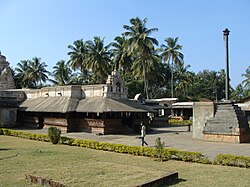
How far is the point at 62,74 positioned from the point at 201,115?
3773 cm

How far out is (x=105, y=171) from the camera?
29.5 feet

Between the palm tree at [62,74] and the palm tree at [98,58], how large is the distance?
8819 mm

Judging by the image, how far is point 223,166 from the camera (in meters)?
11.1

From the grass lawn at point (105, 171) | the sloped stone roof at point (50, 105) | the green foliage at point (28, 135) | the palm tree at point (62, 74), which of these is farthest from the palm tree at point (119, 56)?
the grass lawn at point (105, 171)

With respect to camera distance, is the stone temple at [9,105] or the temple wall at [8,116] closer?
the temple wall at [8,116]

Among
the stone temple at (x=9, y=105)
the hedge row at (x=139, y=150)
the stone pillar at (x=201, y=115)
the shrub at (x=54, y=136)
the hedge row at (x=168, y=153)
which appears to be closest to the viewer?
the hedge row at (x=168, y=153)

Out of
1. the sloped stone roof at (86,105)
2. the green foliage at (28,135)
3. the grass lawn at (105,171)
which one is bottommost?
the grass lawn at (105,171)

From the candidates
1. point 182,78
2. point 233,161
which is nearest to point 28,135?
point 233,161

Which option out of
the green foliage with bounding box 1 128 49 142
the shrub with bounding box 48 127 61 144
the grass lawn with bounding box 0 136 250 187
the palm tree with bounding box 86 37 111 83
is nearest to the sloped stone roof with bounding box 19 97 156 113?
the green foliage with bounding box 1 128 49 142

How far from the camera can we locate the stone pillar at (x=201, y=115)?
19.4 m

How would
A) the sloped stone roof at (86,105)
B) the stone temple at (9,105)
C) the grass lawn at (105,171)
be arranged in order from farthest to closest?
the stone temple at (9,105) < the sloped stone roof at (86,105) < the grass lawn at (105,171)

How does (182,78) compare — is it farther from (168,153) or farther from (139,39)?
(168,153)

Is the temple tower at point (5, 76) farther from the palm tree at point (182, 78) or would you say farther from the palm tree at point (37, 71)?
the palm tree at point (182, 78)

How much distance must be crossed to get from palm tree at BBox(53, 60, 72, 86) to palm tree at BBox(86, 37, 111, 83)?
28.9 ft
